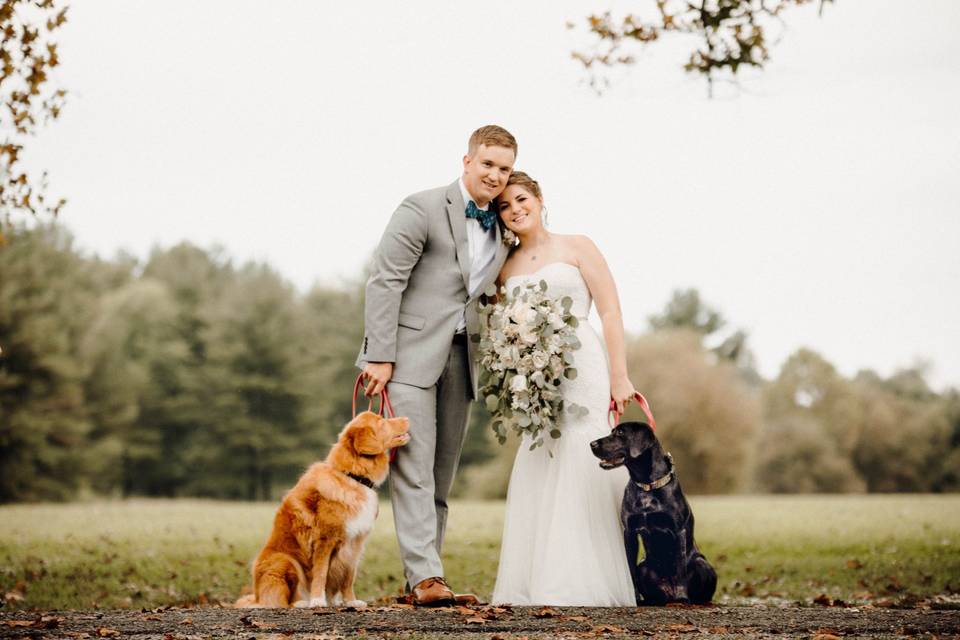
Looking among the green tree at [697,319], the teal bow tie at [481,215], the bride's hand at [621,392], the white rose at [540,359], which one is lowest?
the bride's hand at [621,392]

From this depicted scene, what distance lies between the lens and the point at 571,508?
641 cm

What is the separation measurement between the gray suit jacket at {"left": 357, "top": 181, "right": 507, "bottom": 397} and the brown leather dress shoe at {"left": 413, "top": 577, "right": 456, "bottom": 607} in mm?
1188

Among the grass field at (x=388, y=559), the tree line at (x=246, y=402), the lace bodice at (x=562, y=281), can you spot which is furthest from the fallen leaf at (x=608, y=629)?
the tree line at (x=246, y=402)

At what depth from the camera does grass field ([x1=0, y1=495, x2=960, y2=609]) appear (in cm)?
1004

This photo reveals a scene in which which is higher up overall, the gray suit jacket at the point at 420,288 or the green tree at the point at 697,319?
the green tree at the point at 697,319

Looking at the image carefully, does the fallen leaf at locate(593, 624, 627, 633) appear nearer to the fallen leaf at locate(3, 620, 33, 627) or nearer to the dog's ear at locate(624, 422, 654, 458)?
the dog's ear at locate(624, 422, 654, 458)

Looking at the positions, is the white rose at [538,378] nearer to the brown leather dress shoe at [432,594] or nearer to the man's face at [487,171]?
the man's face at [487,171]

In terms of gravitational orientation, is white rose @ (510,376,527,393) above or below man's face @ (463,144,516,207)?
below

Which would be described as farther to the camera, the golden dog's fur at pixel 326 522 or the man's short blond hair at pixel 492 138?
the man's short blond hair at pixel 492 138

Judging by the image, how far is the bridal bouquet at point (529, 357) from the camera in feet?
21.2

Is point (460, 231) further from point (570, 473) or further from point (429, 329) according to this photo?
point (570, 473)

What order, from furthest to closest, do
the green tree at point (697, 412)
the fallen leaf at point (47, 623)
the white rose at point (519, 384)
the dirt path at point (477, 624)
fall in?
the green tree at point (697, 412) < the white rose at point (519, 384) < the fallen leaf at point (47, 623) < the dirt path at point (477, 624)

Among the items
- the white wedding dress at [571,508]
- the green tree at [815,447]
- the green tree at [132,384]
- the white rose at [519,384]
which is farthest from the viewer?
the green tree at [815,447]

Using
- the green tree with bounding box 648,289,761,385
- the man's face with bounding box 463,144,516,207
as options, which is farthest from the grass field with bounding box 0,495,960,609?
the green tree with bounding box 648,289,761,385
